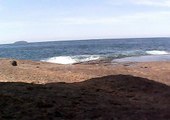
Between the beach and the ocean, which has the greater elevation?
the beach

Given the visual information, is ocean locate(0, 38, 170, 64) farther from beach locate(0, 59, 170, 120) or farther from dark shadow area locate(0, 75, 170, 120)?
dark shadow area locate(0, 75, 170, 120)

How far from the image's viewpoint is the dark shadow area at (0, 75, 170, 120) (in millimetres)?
8008

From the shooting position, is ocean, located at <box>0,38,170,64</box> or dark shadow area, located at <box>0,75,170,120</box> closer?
dark shadow area, located at <box>0,75,170,120</box>

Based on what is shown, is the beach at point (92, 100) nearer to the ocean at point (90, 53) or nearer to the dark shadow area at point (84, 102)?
the dark shadow area at point (84, 102)

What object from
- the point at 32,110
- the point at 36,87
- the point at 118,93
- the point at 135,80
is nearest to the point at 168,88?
the point at 135,80

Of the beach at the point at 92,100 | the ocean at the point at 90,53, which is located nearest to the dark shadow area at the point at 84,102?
the beach at the point at 92,100

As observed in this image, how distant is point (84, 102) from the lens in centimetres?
920

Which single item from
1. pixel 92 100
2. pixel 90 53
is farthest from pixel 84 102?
pixel 90 53

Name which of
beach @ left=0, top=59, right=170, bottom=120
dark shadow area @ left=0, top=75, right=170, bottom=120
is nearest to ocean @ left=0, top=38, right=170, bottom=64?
beach @ left=0, top=59, right=170, bottom=120

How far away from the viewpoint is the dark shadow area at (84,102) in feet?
26.3

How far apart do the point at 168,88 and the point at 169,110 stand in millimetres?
3735

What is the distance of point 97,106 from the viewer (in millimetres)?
8844

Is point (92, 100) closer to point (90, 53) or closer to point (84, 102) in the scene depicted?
point (84, 102)

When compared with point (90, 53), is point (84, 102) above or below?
above
